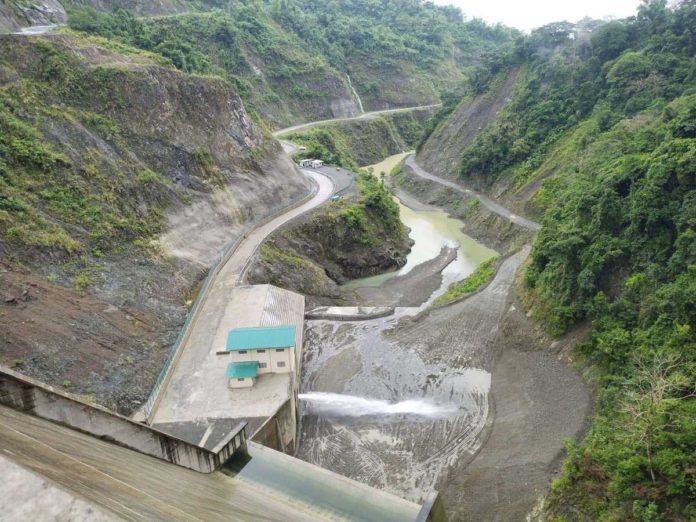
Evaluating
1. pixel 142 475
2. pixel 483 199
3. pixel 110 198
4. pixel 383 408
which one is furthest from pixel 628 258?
pixel 483 199

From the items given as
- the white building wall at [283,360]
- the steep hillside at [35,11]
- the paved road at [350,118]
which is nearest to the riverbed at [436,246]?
the white building wall at [283,360]

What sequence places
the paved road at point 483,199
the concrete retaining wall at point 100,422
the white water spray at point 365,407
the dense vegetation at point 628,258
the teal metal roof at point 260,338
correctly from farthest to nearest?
the paved road at point 483,199 → the white water spray at point 365,407 → the teal metal roof at point 260,338 → the dense vegetation at point 628,258 → the concrete retaining wall at point 100,422

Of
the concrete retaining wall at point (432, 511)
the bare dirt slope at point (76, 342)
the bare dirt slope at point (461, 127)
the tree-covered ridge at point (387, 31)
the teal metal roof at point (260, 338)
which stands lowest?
the bare dirt slope at point (76, 342)

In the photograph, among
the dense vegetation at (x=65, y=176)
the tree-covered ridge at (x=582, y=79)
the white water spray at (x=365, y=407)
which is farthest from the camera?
the tree-covered ridge at (x=582, y=79)

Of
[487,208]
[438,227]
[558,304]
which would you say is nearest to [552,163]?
[487,208]

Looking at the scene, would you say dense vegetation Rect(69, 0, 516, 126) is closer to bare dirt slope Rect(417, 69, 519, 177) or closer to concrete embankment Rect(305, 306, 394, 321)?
bare dirt slope Rect(417, 69, 519, 177)

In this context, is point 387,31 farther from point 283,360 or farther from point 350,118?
point 283,360

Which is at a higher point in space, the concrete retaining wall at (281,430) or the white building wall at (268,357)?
the white building wall at (268,357)

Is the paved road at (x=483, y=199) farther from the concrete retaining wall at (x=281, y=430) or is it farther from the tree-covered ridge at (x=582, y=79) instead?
the concrete retaining wall at (x=281, y=430)
